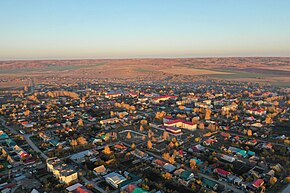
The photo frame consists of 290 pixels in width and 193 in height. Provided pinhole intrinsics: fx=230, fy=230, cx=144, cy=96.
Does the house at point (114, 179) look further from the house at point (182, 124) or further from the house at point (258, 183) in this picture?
the house at point (182, 124)

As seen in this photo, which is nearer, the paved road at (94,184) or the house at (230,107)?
the paved road at (94,184)

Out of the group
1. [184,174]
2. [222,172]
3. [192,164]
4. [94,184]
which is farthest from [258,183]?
[94,184]

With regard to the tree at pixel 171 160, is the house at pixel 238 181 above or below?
below

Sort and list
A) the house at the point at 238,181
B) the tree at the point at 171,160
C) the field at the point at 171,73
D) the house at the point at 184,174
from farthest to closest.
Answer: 1. the field at the point at 171,73
2. the tree at the point at 171,160
3. the house at the point at 184,174
4. the house at the point at 238,181

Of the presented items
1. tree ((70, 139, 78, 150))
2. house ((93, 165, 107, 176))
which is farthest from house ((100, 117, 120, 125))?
house ((93, 165, 107, 176))

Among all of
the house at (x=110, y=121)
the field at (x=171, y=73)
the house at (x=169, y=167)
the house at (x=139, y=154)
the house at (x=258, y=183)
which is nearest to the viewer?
the house at (x=258, y=183)

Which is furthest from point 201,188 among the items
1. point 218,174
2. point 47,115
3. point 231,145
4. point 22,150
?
point 47,115

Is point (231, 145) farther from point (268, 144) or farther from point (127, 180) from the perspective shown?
point (127, 180)

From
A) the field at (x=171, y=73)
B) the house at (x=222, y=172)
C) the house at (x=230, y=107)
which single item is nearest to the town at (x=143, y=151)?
the house at (x=222, y=172)

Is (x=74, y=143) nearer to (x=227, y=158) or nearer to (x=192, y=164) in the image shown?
(x=192, y=164)
